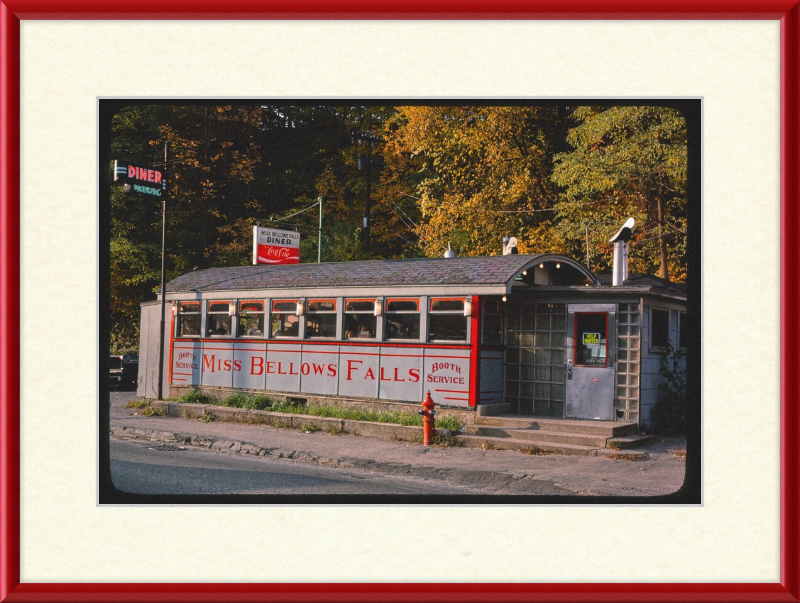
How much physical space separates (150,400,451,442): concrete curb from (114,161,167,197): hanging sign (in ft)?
Answer: 16.7

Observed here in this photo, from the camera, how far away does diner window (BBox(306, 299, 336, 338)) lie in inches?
658

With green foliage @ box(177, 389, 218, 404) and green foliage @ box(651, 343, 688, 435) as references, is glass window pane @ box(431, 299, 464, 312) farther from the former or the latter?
green foliage @ box(177, 389, 218, 404)

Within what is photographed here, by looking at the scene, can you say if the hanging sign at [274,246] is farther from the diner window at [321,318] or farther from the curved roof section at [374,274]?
the diner window at [321,318]

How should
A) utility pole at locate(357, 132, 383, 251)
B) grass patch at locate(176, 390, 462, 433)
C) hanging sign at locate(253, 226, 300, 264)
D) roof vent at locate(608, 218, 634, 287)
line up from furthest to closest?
utility pole at locate(357, 132, 383, 251) < hanging sign at locate(253, 226, 300, 264) < roof vent at locate(608, 218, 634, 287) < grass patch at locate(176, 390, 462, 433)

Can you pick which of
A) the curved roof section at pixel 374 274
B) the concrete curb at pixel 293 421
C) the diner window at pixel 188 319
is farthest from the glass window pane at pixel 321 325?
the diner window at pixel 188 319

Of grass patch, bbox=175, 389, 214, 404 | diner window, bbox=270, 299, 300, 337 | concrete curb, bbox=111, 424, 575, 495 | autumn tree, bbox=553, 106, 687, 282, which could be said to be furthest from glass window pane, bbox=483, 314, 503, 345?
grass patch, bbox=175, 389, 214, 404

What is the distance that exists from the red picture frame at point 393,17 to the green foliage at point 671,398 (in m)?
9.66

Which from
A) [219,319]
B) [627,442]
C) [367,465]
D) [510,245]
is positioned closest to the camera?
[367,465]

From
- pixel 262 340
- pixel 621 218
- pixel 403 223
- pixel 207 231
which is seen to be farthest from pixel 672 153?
pixel 207 231

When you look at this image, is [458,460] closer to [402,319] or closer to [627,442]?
[627,442]

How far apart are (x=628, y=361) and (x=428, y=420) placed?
13.1ft

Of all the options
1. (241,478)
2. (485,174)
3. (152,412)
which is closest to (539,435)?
(241,478)

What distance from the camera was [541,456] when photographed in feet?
40.0

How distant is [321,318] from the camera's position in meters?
16.9
